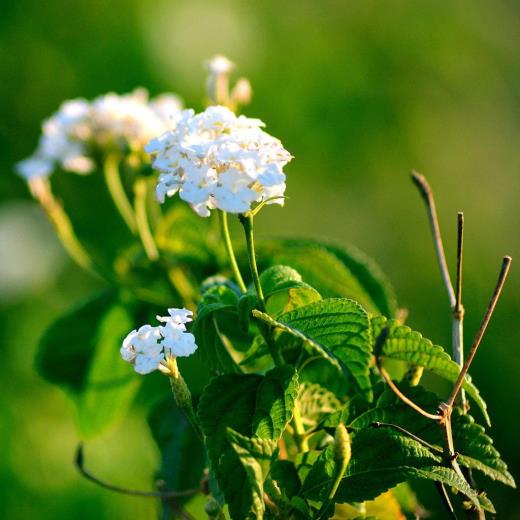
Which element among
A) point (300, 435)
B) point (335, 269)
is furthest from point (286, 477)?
point (335, 269)

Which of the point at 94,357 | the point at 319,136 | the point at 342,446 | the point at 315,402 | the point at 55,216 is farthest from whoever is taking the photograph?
the point at 319,136

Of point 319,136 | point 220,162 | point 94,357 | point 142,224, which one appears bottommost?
point 319,136

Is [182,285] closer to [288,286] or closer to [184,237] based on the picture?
[184,237]

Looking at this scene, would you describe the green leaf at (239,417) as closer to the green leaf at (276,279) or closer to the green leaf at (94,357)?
the green leaf at (276,279)

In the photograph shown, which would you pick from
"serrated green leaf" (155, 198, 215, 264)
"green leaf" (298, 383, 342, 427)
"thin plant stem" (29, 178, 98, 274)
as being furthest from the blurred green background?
"green leaf" (298, 383, 342, 427)

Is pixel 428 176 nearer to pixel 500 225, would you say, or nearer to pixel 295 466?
pixel 500 225

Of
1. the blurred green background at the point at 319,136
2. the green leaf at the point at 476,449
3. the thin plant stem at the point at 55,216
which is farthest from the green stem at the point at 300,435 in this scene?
the blurred green background at the point at 319,136
